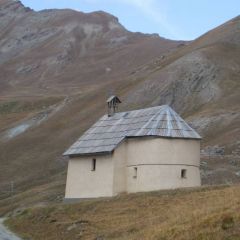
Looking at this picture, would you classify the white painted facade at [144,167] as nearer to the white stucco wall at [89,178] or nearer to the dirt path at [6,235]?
the white stucco wall at [89,178]

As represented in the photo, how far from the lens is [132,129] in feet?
141

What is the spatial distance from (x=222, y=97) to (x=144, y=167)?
145 feet

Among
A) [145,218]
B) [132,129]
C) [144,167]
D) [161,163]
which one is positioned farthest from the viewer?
[132,129]

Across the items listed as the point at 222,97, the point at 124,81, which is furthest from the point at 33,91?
the point at 222,97

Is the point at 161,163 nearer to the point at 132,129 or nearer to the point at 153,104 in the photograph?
the point at 132,129

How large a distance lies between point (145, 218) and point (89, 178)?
60.2 ft

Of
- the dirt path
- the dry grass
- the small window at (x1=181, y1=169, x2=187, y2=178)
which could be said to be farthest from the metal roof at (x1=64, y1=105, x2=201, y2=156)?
the dirt path

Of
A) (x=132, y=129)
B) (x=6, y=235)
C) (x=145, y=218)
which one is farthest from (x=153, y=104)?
(x=145, y=218)

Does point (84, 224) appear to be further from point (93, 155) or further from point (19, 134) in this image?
point (19, 134)

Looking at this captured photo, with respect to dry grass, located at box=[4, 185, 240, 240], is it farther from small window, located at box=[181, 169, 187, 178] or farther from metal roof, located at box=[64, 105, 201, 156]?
metal roof, located at box=[64, 105, 201, 156]

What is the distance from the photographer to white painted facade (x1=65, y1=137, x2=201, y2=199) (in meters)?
40.8

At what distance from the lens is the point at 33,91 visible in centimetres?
15338

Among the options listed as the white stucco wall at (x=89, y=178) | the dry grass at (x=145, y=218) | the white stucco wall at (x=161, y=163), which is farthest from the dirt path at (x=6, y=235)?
the white stucco wall at (x=161, y=163)

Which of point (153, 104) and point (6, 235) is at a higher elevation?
point (153, 104)
